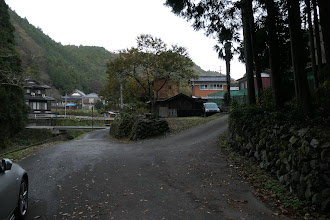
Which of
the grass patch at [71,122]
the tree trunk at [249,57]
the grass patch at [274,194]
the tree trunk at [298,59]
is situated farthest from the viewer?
the grass patch at [71,122]

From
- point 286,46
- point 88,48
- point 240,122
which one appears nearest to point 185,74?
point 286,46

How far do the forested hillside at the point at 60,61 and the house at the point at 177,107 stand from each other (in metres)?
57.4

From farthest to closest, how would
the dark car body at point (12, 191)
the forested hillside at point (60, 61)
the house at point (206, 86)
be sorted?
the forested hillside at point (60, 61), the house at point (206, 86), the dark car body at point (12, 191)

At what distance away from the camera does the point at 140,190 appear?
6027mm

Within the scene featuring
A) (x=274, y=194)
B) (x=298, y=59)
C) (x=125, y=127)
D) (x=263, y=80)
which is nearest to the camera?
(x=274, y=194)

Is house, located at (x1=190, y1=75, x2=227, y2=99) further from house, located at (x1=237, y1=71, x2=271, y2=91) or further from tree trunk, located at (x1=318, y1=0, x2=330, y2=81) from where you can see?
tree trunk, located at (x1=318, y1=0, x2=330, y2=81)

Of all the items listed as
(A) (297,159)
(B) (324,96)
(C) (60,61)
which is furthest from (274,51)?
(C) (60,61)

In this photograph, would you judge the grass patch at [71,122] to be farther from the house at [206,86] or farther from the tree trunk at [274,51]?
the tree trunk at [274,51]

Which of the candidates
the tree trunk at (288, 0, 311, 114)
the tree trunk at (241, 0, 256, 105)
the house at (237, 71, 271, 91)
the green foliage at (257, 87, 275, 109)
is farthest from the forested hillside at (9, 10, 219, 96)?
the tree trunk at (288, 0, 311, 114)

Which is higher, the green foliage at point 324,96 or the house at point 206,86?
the house at point 206,86

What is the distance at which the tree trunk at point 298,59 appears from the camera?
6766mm

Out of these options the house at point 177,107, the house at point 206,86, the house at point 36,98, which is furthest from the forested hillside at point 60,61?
the house at point 177,107

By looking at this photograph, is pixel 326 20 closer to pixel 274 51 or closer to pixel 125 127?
pixel 274 51

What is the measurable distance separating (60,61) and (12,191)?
108 meters
